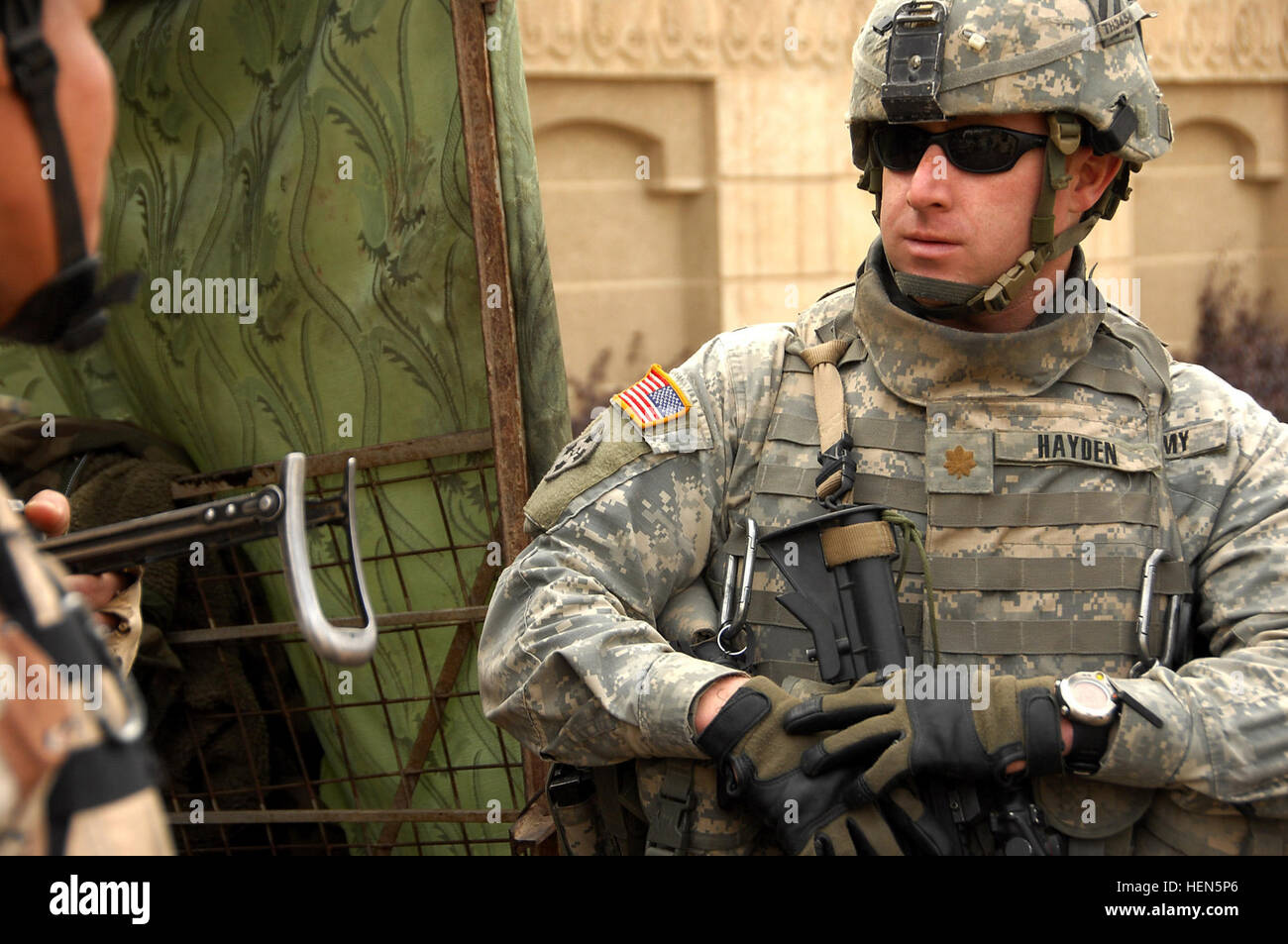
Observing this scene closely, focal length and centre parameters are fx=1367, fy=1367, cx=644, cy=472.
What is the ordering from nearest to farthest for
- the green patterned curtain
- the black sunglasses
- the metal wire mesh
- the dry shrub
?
the black sunglasses < the green patterned curtain < the metal wire mesh < the dry shrub

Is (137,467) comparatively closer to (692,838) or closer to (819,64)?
(692,838)

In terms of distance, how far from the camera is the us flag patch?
7.16 feet

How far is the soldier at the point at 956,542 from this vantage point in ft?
6.28

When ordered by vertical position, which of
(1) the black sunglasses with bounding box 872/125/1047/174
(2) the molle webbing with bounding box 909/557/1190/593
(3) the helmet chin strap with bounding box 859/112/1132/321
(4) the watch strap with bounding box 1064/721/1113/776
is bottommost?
(4) the watch strap with bounding box 1064/721/1113/776

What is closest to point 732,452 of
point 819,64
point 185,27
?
point 185,27

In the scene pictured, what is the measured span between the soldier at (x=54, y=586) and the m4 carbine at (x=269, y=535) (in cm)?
30

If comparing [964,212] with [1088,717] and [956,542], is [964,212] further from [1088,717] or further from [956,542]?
[1088,717]

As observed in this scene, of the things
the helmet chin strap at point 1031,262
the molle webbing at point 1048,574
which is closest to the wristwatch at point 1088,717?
the molle webbing at point 1048,574

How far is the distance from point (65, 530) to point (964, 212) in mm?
1491

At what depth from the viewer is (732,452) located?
87.4 inches

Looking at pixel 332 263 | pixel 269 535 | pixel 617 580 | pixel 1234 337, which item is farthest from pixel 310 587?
pixel 1234 337
